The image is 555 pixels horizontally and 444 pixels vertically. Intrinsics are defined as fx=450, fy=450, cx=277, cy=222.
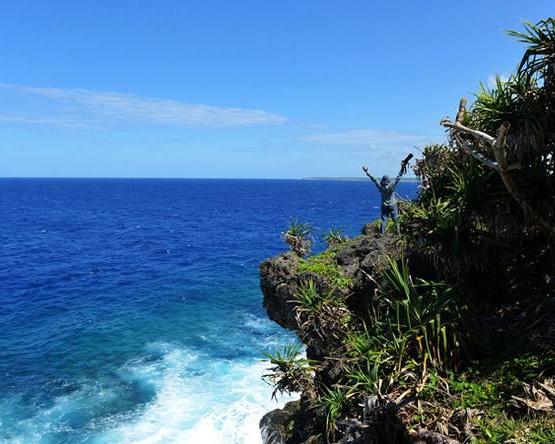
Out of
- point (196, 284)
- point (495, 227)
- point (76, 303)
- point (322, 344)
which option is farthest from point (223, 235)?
point (495, 227)

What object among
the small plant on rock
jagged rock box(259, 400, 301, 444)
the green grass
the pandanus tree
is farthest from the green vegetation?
the small plant on rock

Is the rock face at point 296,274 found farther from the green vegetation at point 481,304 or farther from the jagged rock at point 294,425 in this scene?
the jagged rock at point 294,425

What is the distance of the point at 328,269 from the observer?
18984 mm

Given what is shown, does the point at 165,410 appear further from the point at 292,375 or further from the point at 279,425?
the point at 292,375

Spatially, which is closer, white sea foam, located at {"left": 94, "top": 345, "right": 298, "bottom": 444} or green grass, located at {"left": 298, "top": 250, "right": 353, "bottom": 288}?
green grass, located at {"left": 298, "top": 250, "right": 353, "bottom": 288}

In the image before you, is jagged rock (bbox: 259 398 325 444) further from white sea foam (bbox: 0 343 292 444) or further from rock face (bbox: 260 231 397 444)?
Answer: white sea foam (bbox: 0 343 292 444)

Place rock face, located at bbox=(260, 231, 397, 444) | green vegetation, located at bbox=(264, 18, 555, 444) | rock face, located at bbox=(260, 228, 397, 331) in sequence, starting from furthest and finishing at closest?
1. rock face, located at bbox=(260, 228, 397, 331)
2. rock face, located at bbox=(260, 231, 397, 444)
3. green vegetation, located at bbox=(264, 18, 555, 444)

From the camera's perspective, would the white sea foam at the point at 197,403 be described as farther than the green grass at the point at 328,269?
Yes

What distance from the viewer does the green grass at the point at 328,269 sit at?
17564 millimetres

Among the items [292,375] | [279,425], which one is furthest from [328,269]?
[279,425]

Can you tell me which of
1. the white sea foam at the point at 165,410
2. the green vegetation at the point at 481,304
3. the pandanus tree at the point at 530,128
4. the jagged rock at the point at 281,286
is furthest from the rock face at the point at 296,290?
the pandanus tree at the point at 530,128

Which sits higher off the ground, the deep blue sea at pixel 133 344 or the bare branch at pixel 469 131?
the bare branch at pixel 469 131

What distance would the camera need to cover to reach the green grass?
17564 millimetres

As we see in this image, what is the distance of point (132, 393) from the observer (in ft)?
73.3
